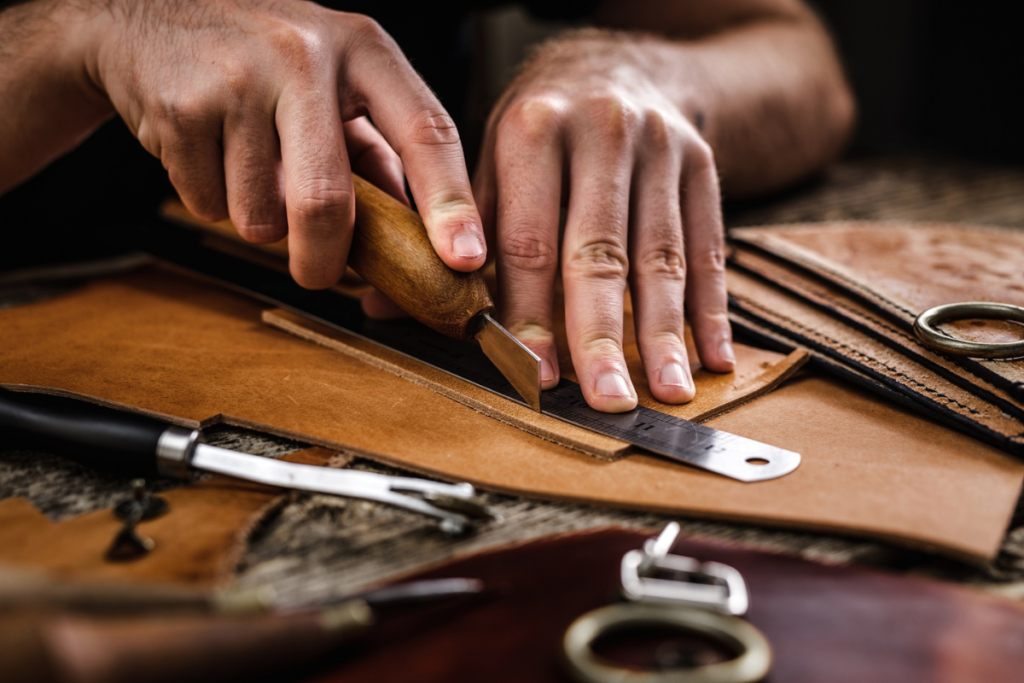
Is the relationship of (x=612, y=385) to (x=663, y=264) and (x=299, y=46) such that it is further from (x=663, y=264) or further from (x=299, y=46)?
(x=299, y=46)

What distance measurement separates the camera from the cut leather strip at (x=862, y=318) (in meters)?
1.01

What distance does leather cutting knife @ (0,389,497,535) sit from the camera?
79 cm

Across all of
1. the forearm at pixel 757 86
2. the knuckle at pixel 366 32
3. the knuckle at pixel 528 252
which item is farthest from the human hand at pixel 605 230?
the forearm at pixel 757 86

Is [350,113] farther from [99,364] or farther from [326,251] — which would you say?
[99,364]

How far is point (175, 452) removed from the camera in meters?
0.83

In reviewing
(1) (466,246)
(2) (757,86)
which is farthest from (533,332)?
(2) (757,86)

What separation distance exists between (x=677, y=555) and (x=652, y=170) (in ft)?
2.51

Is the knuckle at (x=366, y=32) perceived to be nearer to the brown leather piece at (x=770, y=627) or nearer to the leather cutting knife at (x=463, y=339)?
the leather cutting knife at (x=463, y=339)

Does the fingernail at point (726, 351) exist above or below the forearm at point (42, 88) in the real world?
below

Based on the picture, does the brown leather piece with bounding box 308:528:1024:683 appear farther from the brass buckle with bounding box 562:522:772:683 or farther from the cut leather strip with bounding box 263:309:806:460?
the cut leather strip with bounding box 263:309:806:460

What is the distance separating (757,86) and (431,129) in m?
1.41

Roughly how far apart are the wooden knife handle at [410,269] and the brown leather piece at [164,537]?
35 centimetres

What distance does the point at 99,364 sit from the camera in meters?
1.19

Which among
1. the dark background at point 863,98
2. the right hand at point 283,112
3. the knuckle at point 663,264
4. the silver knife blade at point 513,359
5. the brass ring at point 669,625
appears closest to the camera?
the brass ring at point 669,625
